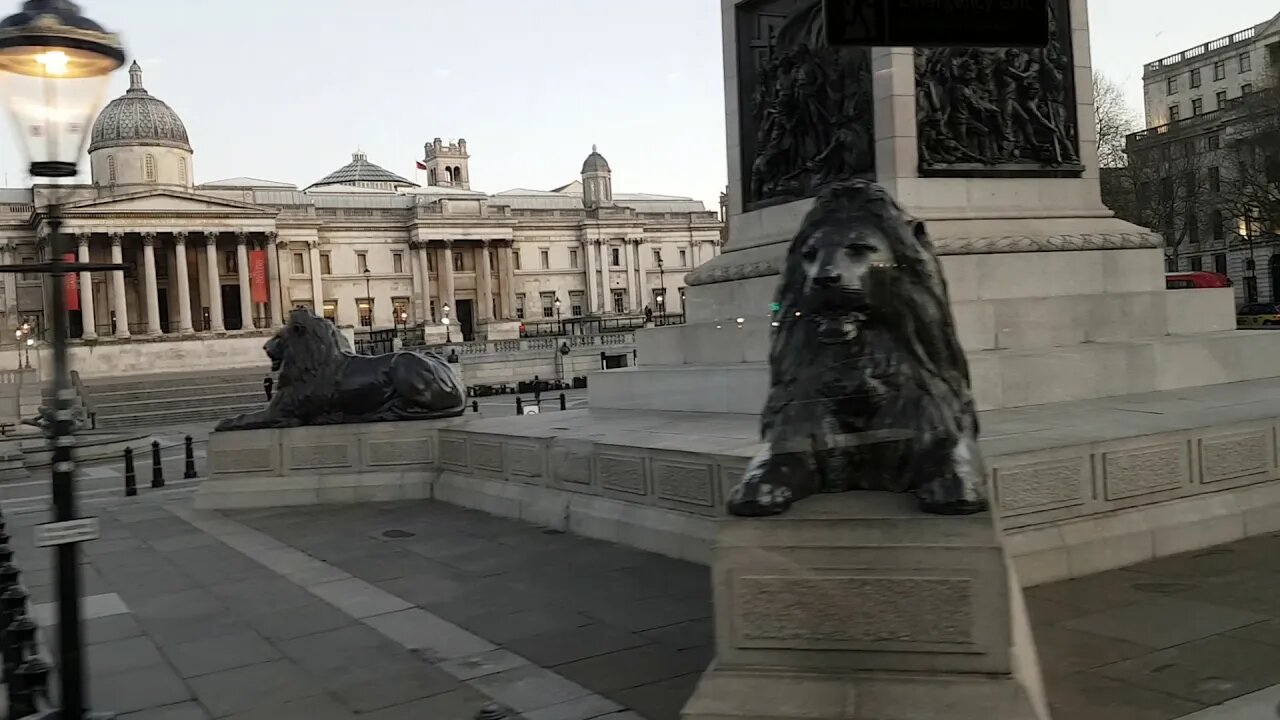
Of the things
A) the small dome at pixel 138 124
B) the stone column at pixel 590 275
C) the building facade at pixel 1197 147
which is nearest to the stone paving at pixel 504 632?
the building facade at pixel 1197 147

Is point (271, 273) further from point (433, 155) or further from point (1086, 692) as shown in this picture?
point (1086, 692)

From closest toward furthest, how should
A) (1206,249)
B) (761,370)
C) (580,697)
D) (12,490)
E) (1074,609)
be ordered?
(580,697), (1074,609), (761,370), (12,490), (1206,249)

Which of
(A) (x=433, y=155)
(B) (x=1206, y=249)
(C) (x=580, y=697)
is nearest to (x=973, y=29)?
(C) (x=580, y=697)

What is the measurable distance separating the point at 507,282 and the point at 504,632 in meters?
92.9

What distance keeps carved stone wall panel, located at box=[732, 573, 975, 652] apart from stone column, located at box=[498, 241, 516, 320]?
94.4 meters

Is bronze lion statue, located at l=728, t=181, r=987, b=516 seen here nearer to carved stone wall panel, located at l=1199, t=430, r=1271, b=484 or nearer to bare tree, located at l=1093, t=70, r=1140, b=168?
carved stone wall panel, located at l=1199, t=430, r=1271, b=484

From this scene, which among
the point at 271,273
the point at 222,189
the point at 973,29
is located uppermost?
the point at 222,189

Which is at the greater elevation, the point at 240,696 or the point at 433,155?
the point at 433,155

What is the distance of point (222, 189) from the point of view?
8994 cm

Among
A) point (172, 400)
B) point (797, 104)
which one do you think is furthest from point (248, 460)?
point (172, 400)

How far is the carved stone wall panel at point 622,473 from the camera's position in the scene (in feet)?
26.7

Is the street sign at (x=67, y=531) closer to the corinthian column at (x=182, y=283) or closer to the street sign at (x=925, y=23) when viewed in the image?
the street sign at (x=925, y=23)

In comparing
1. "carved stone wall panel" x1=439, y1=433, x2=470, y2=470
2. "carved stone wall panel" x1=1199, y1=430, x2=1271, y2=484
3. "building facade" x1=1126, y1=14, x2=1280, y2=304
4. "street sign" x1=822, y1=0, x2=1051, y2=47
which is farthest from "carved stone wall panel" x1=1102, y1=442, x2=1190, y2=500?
"building facade" x1=1126, y1=14, x2=1280, y2=304

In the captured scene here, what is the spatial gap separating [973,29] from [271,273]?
8527 centimetres
